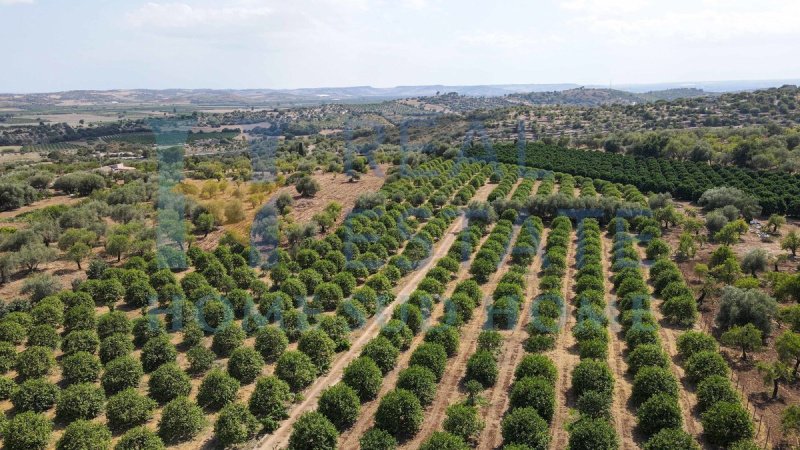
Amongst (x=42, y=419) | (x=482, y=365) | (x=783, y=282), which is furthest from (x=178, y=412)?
(x=783, y=282)

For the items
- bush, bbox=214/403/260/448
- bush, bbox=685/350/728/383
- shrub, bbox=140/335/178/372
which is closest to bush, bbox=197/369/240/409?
bush, bbox=214/403/260/448

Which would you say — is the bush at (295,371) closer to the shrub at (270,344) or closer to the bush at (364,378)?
the bush at (364,378)

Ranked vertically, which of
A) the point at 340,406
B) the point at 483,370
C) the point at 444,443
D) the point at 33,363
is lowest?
the point at 483,370

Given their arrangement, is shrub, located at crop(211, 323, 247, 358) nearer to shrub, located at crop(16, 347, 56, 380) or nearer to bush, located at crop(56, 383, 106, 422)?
bush, located at crop(56, 383, 106, 422)

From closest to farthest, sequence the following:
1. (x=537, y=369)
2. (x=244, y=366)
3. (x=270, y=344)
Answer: (x=537, y=369) → (x=244, y=366) → (x=270, y=344)

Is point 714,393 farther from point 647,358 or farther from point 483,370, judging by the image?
point 483,370

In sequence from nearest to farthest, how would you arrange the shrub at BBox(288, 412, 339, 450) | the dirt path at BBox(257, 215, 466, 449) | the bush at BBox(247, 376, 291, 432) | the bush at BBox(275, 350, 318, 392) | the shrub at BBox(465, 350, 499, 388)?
the shrub at BBox(288, 412, 339, 450)
the dirt path at BBox(257, 215, 466, 449)
the bush at BBox(247, 376, 291, 432)
the bush at BBox(275, 350, 318, 392)
the shrub at BBox(465, 350, 499, 388)

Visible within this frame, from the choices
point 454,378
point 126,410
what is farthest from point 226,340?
point 454,378
